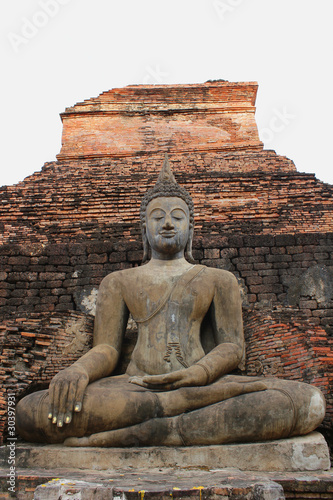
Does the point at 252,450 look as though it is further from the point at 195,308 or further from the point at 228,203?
the point at 228,203

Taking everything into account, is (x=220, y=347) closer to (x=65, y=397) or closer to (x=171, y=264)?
(x=171, y=264)

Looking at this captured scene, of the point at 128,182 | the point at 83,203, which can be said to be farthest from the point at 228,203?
the point at 83,203

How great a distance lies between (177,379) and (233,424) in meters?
0.56

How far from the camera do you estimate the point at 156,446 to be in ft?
11.5

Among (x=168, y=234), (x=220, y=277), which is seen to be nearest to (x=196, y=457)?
(x=220, y=277)

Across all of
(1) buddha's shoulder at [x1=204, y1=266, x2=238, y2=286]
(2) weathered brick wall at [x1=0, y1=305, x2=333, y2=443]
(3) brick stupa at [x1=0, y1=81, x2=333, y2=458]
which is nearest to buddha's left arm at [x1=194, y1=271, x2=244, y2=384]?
(1) buddha's shoulder at [x1=204, y1=266, x2=238, y2=286]

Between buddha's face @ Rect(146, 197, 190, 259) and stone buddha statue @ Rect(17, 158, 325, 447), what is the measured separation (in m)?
0.01

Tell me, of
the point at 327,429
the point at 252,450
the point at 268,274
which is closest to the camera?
the point at 252,450

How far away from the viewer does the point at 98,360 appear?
4098 mm

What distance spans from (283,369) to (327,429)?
2.97ft

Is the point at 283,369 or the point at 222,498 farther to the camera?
the point at 283,369

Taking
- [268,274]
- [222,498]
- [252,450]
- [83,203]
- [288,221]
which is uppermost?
[83,203]

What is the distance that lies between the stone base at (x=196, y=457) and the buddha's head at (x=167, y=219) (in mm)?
2053

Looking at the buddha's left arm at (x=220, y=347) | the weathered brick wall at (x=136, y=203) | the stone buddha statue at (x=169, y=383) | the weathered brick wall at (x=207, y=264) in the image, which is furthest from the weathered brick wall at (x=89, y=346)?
the weathered brick wall at (x=136, y=203)
